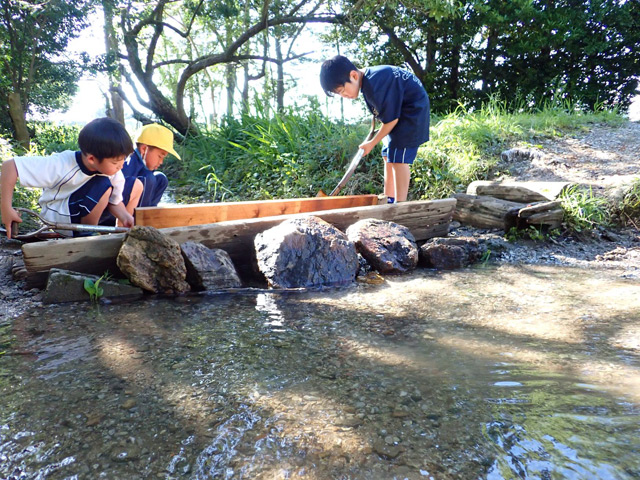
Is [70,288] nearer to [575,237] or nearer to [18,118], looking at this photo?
[575,237]

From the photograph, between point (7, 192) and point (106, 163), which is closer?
point (7, 192)

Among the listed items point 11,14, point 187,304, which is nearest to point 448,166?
point 187,304

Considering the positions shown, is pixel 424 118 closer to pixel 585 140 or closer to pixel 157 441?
pixel 585 140

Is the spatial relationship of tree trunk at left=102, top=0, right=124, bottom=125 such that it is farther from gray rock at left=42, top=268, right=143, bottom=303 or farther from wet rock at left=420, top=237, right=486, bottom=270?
wet rock at left=420, top=237, right=486, bottom=270

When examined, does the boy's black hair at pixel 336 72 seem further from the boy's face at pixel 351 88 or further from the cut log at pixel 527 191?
the cut log at pixel 527 191

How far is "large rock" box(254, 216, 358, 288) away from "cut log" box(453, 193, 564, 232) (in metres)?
1.81

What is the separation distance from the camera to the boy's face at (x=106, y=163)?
2.51 metres

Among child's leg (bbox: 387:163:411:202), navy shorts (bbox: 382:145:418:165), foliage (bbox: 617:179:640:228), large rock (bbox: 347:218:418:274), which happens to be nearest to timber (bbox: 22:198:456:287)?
large rock (bbox: 347:218:418:274)

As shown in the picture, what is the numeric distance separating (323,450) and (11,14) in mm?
8870

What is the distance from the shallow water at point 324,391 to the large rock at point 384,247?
0.83 metres

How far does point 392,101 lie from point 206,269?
2.28 m

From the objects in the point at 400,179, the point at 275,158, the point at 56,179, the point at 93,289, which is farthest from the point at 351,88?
the point at 275,158

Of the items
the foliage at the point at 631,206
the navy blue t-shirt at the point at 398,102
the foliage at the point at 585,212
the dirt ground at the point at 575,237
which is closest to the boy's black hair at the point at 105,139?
the dirt ground at the point at 575,237

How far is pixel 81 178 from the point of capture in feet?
9.02
